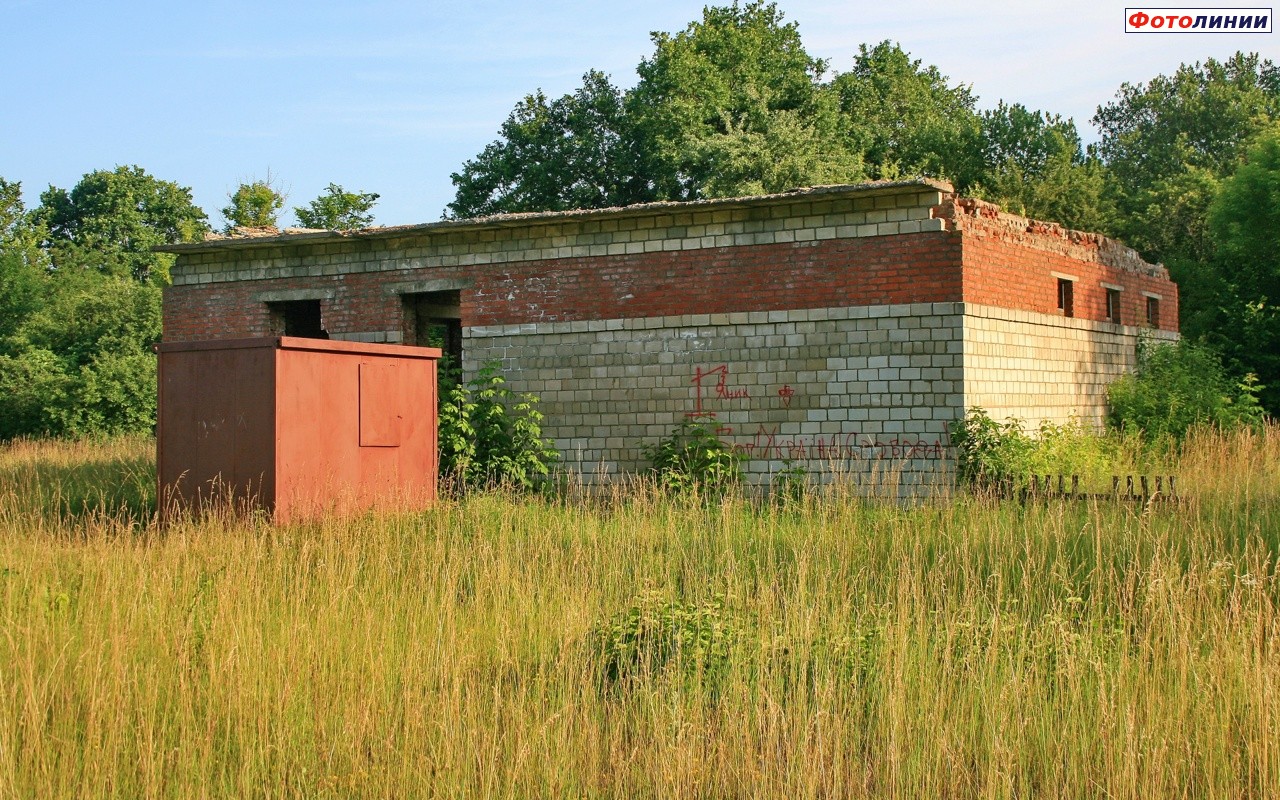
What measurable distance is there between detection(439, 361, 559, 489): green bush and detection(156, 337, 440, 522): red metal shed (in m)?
2.33


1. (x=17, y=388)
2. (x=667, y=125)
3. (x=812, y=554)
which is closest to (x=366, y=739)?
(x=812, y=554)

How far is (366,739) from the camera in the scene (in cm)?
504

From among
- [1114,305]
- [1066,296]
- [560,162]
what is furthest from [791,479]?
[560,162]

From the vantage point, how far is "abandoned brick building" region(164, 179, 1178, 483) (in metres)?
13.4

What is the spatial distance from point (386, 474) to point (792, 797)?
8404 millimetres

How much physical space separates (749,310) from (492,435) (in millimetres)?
3639

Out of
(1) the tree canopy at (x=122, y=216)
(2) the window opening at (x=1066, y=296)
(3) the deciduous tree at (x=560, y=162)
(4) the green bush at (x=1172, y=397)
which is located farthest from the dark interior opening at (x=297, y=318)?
(1) the tree canopy at (x=122, y=216)

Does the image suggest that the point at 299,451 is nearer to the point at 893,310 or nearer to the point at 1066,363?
the point at 893,310

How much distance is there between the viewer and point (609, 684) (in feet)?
19.1

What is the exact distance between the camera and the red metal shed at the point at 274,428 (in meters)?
10.9

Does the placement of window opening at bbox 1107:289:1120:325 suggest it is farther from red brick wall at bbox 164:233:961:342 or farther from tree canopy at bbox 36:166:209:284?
tree canopy at bbox 36:166:209:284

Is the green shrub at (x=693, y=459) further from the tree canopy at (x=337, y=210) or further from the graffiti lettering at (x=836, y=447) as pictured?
the tree canopy at (x=337, y=210)

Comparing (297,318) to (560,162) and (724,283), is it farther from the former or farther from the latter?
(560,162)

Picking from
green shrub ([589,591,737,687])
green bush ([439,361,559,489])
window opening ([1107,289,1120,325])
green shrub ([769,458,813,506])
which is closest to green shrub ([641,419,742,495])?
green shrub ([769,458,813,506])
